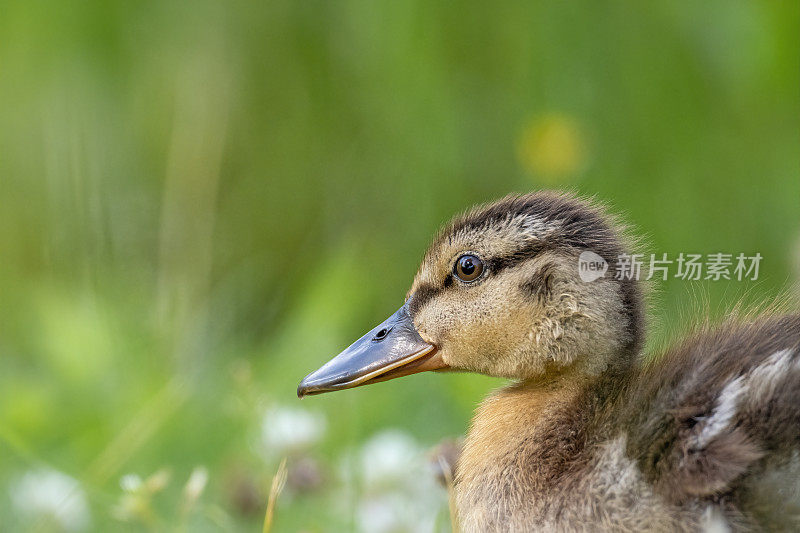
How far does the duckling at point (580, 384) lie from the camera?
188 centimetres

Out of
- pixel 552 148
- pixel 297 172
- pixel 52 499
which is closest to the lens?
pixel 52 499

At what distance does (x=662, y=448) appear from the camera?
196 cm

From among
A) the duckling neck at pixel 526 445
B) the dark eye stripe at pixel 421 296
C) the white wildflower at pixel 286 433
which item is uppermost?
the white wildflower at pixel 286 433

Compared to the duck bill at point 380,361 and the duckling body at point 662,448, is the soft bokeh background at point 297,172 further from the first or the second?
the duckling body at point 662,448

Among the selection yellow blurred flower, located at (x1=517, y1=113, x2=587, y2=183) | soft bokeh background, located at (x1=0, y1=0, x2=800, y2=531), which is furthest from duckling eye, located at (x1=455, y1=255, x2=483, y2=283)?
yellow blurred flower, located at (x1=517, y1=113, x2=587, y2=183)

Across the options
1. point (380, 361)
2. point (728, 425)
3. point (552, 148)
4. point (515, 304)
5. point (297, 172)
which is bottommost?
point (728, 425)

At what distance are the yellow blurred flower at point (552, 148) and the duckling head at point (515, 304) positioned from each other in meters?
1.90

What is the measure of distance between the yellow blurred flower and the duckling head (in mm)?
1898

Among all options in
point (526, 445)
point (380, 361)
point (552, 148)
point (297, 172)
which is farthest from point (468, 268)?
point (297, 172)

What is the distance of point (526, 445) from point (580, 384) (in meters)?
0.17

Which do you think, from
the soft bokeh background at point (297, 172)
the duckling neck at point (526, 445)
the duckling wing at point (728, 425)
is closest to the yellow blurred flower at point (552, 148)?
the soft bokeh background at point (297, 172)

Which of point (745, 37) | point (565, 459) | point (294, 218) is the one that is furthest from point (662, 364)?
point (294, 218)

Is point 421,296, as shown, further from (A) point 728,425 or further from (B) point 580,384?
(A) point 728,425

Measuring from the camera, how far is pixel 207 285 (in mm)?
4492
